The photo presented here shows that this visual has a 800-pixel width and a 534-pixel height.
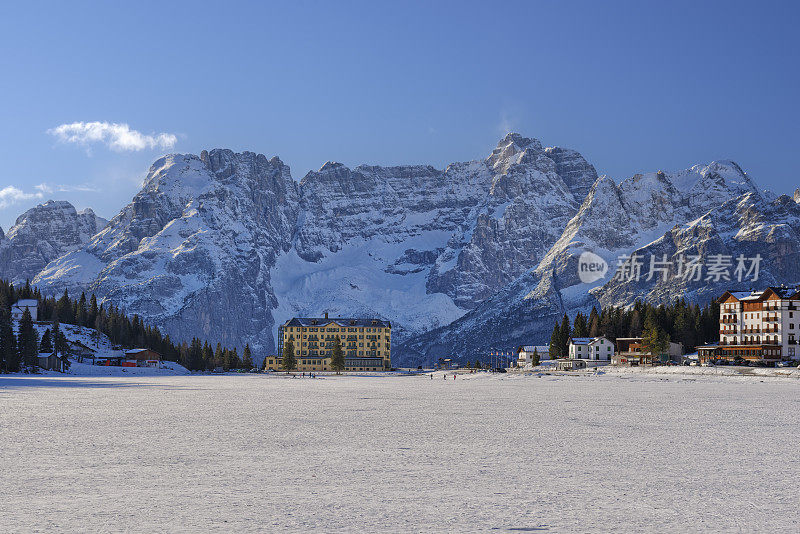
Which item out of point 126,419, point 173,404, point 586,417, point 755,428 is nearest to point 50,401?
point 173,404

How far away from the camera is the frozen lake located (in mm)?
19672

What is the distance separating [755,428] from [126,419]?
32469 mm

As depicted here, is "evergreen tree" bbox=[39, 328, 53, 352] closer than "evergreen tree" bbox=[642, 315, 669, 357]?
Yes

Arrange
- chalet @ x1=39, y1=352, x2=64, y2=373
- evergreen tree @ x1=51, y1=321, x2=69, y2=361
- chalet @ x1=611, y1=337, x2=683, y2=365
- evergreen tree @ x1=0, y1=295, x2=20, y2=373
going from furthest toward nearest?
evergreen tree @ x1=51, y1=321, x2=69, y2=361
chalet @ x1=611, y1=337, x2=683, y2=365
chalet @ x1=39, y1=352, x2=64, y2=373
evergreen tree @ x1=0, y1=295, x2=20, y2=373

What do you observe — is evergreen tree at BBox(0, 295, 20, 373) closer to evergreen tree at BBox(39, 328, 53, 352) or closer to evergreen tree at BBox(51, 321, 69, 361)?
evergreen tree at BBox(39, 328, 53, 352)

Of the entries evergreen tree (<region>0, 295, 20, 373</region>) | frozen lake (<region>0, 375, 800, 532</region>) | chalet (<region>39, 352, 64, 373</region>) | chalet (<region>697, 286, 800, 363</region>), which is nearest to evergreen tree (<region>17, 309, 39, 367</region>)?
evergreen tree (<region>0, 295, 20, 373</region>)

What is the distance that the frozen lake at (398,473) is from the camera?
19672mm

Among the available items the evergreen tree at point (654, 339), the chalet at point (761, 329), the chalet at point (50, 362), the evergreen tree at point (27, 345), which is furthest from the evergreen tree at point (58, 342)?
the chalet at point (761, 329)

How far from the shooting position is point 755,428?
40.8 m

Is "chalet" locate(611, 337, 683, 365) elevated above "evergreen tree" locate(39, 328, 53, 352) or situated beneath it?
situated beneath

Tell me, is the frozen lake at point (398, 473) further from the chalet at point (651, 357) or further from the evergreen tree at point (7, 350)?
the chalet at point (651, 357)

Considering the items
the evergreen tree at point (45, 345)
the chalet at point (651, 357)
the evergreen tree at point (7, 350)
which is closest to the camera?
the evergreen tree at point (7, 350)

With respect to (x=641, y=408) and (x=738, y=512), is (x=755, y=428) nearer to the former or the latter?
(x=641, y=408)

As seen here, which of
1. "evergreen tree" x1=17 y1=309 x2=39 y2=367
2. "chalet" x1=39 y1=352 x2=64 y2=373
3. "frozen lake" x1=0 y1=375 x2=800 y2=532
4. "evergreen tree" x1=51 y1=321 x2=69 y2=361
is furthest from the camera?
"evergreen tree" x1=51 y1=321 x2=69 y2=361
